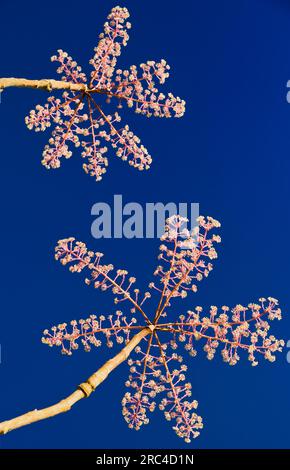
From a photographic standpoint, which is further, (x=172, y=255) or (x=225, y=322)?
(x=172, y=255)

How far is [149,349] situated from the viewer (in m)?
3.51

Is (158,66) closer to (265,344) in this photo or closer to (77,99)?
(77,99)

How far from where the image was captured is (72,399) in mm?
2271

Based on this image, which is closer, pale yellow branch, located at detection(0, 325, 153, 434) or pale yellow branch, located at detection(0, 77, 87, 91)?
pale yellow branch, located at detection(0, 325, 153, 434)

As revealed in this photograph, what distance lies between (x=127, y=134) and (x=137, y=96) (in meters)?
0.35

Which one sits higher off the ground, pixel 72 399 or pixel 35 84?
pixel 35 84

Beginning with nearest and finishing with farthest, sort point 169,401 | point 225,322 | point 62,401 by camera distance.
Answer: point 62,401 < point 225,322 < point 169,401

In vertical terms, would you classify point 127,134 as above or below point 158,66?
below

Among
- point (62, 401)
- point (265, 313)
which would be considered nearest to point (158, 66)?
point (265, 313)

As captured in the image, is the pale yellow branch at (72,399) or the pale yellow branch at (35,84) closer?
the pale yellow branch at (72,399)

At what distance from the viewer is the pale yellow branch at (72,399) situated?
204cm

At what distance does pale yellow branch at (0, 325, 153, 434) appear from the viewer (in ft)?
6.71

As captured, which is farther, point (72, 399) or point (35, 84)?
point (35, 84)

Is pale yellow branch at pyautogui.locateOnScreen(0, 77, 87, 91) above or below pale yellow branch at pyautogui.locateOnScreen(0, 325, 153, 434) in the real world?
above
